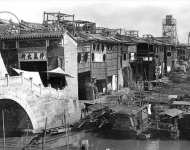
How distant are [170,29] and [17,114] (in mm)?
53497

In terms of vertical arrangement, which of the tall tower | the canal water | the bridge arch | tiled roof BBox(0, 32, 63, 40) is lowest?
the canal water

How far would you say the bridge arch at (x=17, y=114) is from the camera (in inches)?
993

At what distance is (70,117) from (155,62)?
2346 centimetres

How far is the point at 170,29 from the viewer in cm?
7425

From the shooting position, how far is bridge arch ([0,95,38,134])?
25.2 metres

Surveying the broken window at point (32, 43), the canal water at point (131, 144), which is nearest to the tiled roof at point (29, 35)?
the broken window at point (32, 43)

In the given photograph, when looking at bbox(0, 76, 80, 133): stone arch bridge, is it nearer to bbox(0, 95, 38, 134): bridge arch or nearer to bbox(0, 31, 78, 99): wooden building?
bbox(0, 95, 38, 134): bridge arch

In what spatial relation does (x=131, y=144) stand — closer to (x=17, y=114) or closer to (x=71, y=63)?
(x=71, y=63)

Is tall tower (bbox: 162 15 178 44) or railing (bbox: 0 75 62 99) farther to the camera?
tall tower (bbox: 162 15 178 44)

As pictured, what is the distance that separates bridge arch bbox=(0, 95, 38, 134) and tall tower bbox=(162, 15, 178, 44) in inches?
1994

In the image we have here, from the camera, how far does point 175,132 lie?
2739 centimetres

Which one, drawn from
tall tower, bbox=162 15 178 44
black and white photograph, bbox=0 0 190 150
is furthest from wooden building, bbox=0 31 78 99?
tall tower, bbox=162 15 178 44

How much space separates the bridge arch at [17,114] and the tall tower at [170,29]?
166 ft

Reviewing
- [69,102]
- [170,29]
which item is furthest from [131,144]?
[170,29]
